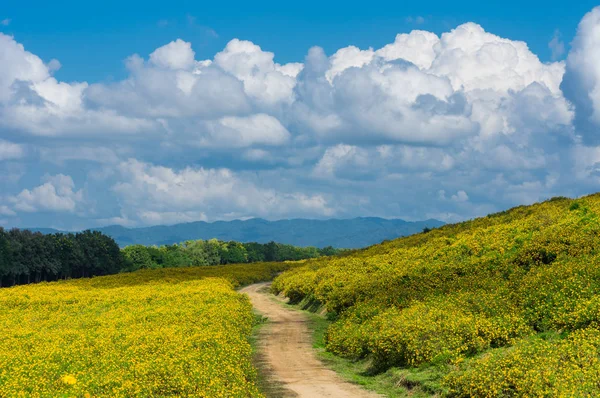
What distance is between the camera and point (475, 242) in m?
37.1

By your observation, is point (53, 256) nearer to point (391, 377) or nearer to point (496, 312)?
point (391, 377)

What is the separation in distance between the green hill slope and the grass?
312 mm

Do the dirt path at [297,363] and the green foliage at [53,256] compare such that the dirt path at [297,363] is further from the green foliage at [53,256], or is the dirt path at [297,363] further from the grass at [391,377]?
the green foliage at [53,256]

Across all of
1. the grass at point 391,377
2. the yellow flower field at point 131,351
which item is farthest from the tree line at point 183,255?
the grass at point 391,377

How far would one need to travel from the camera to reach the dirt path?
19.3 m

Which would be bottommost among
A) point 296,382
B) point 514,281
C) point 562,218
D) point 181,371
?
point 296,382

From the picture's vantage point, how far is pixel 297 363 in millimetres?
24469

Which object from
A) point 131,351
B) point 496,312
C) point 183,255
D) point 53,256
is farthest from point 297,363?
point 183,255

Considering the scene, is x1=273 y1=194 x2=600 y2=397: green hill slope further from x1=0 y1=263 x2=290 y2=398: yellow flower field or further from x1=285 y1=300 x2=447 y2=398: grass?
x1=0 y1=263 x2=290 y2=398: yellow flower field

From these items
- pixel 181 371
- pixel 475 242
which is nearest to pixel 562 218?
pixel 475 242

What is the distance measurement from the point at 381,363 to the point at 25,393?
13029mm

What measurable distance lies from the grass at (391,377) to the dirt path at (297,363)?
0.50 m

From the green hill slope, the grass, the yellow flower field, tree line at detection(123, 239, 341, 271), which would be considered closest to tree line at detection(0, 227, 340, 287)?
tree line at detection(123, 239, 341, 271)

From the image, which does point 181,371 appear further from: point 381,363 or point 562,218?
point 562,218
